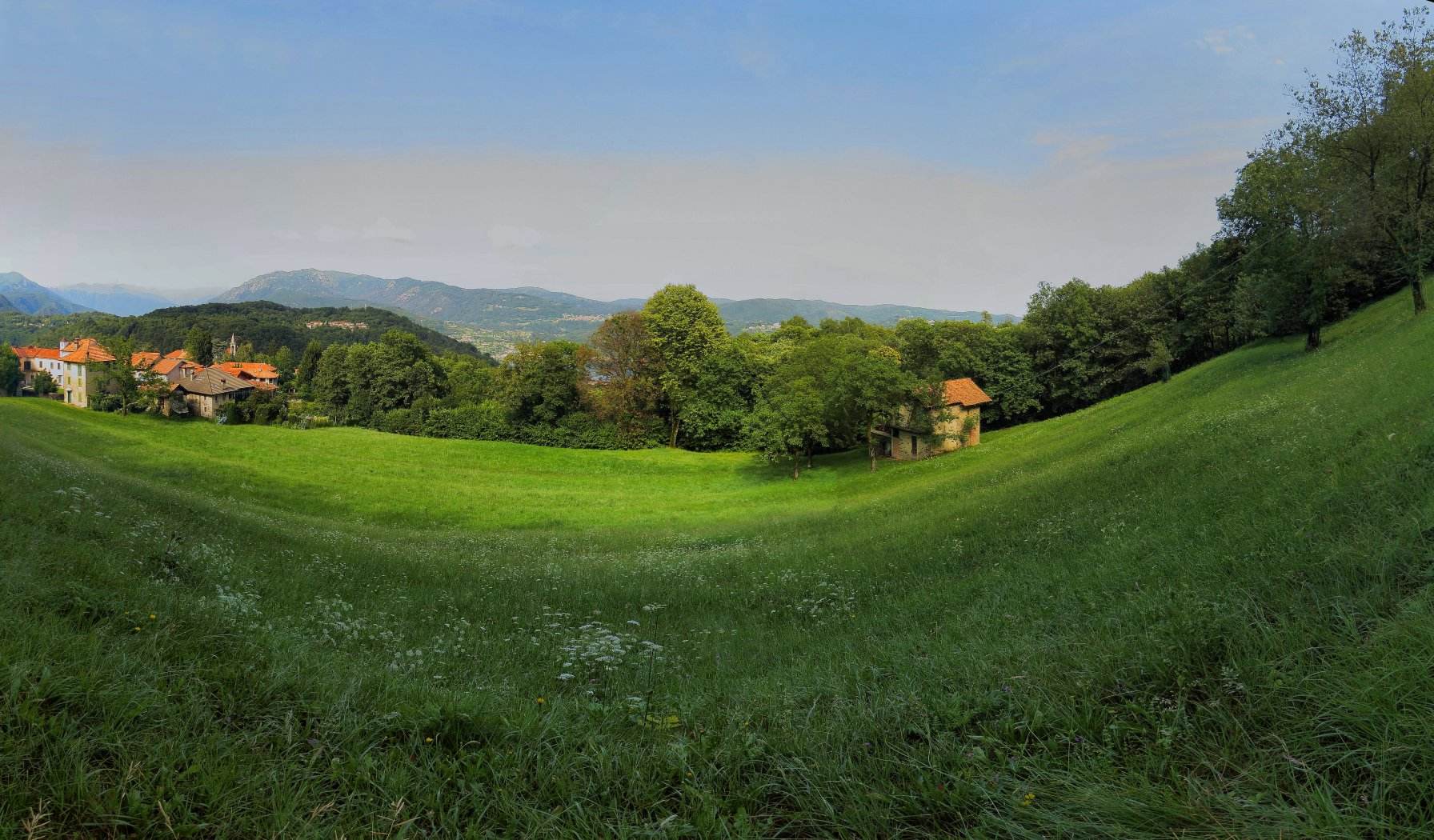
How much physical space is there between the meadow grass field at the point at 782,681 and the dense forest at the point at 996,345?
25.2m

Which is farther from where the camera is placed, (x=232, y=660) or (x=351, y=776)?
(x=232, y=660)

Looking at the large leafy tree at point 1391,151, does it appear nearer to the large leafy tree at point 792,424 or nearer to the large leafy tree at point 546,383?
the large leafy tree at point 792,424

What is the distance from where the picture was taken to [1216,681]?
3.89m

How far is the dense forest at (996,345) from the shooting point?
28.0 meters


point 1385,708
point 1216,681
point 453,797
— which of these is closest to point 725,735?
point 453,797

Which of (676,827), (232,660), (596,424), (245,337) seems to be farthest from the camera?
(245,337)

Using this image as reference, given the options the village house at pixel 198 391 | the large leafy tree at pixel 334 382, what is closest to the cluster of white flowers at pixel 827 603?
the village house at pixel 198 391

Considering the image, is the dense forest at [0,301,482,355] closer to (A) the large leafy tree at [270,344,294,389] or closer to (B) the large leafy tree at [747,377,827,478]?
(A) the large leafy tree at [270,344,294,389]

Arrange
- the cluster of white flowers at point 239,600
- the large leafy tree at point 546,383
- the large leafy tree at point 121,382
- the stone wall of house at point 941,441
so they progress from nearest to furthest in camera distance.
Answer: the cluster of white flowers at point 239,600
the stone wall of house at point 941,441
the large leafy tree at point 121,382
the large leafy tree at point 546,383

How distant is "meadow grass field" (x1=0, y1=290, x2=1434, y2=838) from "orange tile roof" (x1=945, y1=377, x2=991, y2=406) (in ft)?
122

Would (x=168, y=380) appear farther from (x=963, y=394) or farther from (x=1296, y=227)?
(x=1296, y=227)

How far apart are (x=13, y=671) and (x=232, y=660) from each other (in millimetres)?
1138

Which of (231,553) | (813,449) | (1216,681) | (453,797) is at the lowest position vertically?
(813,449)

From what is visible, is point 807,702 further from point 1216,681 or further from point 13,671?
point 13,671
